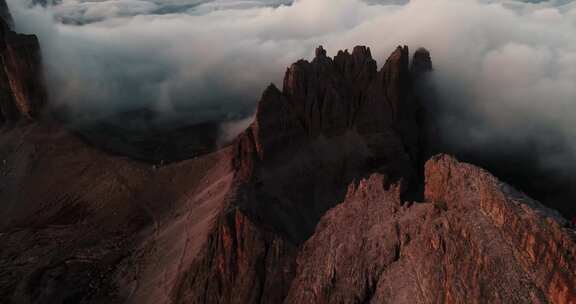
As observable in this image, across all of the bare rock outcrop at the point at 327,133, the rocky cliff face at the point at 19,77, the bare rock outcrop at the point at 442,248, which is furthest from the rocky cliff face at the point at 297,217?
the rocky cliff face at the point at 19,77

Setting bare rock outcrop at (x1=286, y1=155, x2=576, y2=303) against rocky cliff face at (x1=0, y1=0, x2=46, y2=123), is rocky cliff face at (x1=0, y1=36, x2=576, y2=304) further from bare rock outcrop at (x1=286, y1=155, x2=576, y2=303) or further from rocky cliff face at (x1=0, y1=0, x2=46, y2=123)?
rocky cliff face at (x1=0, y1=0, x2=46, y2=123)

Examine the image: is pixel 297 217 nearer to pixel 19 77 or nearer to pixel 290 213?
pixel 290 213

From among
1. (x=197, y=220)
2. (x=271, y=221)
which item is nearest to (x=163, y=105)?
(x=197, y=220)

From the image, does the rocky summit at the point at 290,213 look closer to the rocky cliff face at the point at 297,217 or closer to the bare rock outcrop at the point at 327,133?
the rocky cliff face at the point at 297,217

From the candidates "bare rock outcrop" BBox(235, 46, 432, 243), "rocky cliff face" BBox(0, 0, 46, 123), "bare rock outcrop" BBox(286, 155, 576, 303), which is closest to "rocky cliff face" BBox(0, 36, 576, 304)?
"bare rock outcrop" BBox(286, 155, 576, 303)

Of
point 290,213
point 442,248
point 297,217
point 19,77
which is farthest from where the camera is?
point 19,77

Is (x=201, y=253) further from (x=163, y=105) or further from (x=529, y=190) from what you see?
(x=163, y=105)

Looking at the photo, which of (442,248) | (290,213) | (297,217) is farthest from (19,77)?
(442,248)
